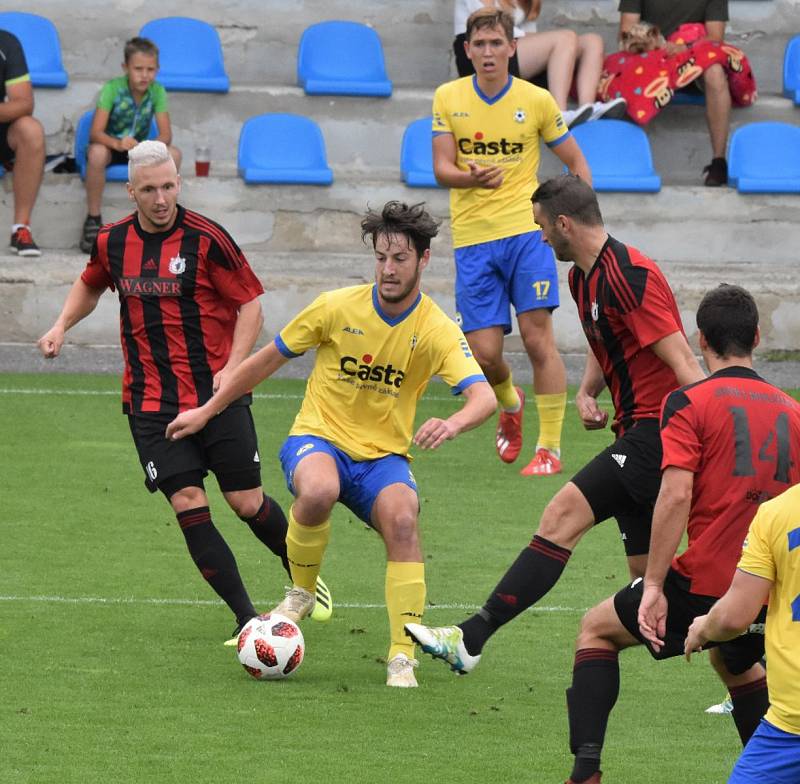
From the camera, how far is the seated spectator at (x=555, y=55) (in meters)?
14.9

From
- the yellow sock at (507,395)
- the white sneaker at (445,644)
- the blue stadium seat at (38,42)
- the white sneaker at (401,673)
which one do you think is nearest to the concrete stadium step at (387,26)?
the blue stadium seat at (38,42)

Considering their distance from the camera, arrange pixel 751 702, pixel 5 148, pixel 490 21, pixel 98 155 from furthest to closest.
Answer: pixel 5 148
pixel 98 155
pixel 490 21
pixel 751 702

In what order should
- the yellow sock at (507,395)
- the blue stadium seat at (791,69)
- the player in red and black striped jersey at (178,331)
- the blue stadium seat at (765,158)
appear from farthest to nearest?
the blue stadium seat at (791,69) < the blue stadium seat at (765,158) < the yellow sock at (507,395) < the player in red and black striped jersey at (178,331)

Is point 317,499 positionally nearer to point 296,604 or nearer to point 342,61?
point 296,604

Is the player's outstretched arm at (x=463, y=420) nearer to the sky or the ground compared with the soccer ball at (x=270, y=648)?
nearer to the sky

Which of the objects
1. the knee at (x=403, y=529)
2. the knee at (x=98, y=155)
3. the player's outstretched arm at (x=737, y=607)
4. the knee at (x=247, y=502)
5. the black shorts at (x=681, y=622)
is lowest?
the knee at (x=98, y=155)

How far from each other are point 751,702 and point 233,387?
7.54ft

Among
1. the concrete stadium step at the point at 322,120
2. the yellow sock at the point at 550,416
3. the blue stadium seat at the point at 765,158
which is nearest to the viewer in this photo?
the yellow sock at the point at 550,416

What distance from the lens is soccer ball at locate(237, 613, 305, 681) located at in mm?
6055

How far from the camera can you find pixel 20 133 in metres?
13.9

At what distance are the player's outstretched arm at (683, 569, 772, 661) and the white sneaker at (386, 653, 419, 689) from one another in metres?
2.18

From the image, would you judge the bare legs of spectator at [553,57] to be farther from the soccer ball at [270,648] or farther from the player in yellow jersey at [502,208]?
the soccer ball at [270,648]

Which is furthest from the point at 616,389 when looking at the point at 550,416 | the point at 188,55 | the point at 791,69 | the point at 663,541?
the point at 791,69

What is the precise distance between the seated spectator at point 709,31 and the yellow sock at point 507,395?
5701 millimetres
